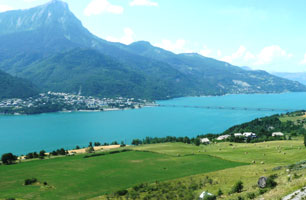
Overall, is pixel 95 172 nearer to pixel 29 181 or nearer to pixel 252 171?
pixel 29 181

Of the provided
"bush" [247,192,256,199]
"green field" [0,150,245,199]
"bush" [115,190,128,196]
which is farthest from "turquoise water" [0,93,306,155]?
"bush" [247,192,256,199]

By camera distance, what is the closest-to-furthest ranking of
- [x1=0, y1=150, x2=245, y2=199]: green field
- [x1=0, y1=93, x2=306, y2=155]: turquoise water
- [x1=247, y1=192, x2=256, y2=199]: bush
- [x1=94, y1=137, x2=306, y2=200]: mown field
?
[x1=247, y1=192, x2=256, y2=199]: bush < [x1=94, y1=137, x2=306, y2=200]: mown field < [x1=0, y1=150, x2=245, y2=199]: green field < [x1=0, y1=93, x2=306, y2=155]: turquoise water

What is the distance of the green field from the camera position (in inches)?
1535

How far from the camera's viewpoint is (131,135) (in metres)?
125

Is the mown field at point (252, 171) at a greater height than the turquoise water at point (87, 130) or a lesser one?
greater

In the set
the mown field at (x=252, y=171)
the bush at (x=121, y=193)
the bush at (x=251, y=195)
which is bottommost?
the bush at (x=121, y=193)

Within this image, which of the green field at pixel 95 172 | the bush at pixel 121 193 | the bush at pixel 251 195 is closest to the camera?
the bush at pixel 251 195

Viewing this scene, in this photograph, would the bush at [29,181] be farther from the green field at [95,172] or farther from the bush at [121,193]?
the bush at [121,193]

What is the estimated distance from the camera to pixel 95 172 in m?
50.0

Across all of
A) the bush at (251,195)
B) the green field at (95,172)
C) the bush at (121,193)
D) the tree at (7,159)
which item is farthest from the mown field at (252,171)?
the tree at (7,159)

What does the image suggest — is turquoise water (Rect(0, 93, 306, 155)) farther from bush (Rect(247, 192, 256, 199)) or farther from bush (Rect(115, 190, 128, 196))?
bush (Rect(247, 192, 256, 199))

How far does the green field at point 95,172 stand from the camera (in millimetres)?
39000

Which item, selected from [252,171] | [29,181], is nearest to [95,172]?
[29,181]

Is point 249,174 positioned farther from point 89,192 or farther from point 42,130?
point 42,130
